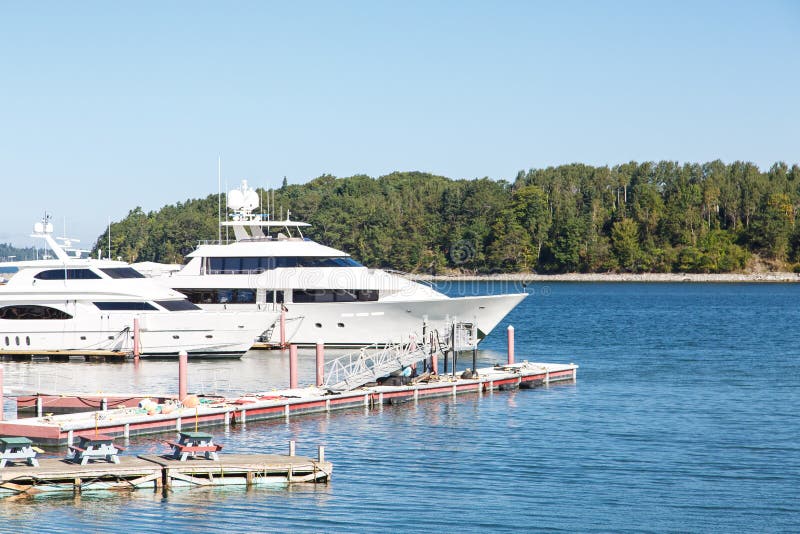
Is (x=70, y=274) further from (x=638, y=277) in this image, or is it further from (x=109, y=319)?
(x=638, y=277)

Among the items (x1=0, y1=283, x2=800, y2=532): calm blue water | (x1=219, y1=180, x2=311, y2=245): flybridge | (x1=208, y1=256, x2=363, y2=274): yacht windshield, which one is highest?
(x1=219, y1=180, x2=311, y2=245): flybridge

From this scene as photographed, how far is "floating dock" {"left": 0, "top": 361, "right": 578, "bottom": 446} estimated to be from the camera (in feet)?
81.5

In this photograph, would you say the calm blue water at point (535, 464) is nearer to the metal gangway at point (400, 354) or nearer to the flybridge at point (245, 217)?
the metal gangway at point (400, 354)

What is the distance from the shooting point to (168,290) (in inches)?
1646

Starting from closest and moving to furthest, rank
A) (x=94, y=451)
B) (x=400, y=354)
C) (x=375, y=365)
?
1. (x=94, y=451)
2. (x=375, y=365)
3. (x=400, y=354)

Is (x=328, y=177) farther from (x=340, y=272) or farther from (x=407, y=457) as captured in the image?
(x=407, y=457)

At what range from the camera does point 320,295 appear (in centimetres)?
4472

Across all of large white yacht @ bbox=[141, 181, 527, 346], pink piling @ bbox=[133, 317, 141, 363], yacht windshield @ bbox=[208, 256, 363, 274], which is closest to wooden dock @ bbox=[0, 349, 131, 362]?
pink piling @ bbox=[133, 317, 141, 363]

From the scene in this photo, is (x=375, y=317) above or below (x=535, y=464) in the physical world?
above

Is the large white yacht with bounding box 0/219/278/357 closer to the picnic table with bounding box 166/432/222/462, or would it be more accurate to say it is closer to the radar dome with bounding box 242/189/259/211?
the radar dome with bounding box 242/189/259/211

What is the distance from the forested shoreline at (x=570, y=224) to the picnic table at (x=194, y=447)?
116m

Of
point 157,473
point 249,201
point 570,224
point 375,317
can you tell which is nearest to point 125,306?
point 375,317

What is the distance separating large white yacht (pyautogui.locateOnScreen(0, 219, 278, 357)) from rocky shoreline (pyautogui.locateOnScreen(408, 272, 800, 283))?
87127 millimetres

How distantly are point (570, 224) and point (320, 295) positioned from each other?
9521 cm
